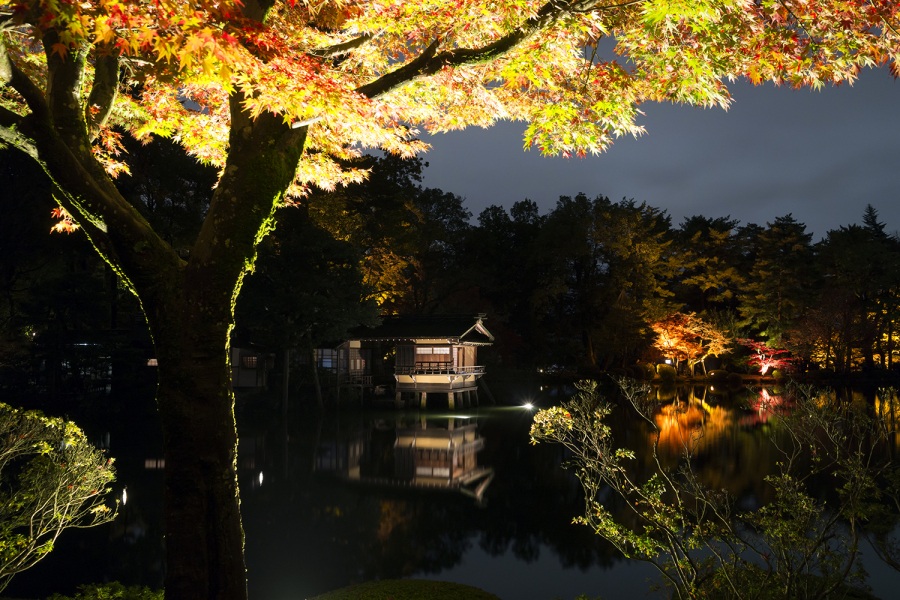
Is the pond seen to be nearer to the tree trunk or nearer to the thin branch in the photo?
the tree trunk

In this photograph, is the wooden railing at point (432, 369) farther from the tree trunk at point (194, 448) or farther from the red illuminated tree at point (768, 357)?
the tree trunk at point (194, 448)

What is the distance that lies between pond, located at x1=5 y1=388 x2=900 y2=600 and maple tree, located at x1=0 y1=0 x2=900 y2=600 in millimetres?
4181

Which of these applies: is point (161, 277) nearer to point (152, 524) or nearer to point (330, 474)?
point (152, 524)

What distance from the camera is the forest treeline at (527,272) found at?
23438 millimetres

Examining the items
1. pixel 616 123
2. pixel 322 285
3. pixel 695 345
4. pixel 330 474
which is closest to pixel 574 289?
pixel 695 345

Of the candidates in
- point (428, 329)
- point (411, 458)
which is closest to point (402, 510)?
point (411, 458)

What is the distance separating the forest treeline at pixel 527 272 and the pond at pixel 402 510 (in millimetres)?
6252

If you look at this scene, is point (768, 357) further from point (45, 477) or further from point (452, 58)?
point (45, 477)

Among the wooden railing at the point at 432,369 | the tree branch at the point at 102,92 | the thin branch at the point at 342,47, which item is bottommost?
the wooden railing at the point at 432,369

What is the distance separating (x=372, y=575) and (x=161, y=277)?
6.02 metres

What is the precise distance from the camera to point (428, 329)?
91.1ft

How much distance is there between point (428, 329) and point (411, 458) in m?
12.2

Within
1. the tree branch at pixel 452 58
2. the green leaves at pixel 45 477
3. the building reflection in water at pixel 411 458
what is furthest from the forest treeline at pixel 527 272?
the tree branch at pixel 452 58

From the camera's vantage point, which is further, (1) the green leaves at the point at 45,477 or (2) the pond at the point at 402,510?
(2) the pond at the point at 402,510
